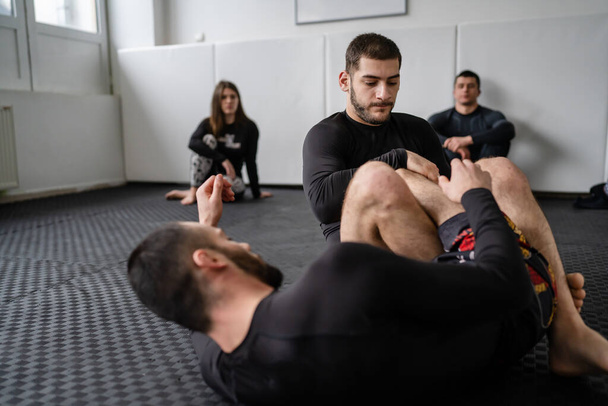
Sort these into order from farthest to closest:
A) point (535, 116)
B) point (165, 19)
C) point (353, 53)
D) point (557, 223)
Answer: point (165, 19) → point (535, 116) → point (557, 223) → point (353, 53)

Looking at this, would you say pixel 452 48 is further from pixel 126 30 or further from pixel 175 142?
pixel 126 30

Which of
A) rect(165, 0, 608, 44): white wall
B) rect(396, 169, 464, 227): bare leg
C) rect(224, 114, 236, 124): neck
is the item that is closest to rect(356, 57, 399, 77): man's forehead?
rect(396, 169, 464, 227): bare leg

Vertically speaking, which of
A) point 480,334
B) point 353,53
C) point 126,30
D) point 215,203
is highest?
A: point 126,30

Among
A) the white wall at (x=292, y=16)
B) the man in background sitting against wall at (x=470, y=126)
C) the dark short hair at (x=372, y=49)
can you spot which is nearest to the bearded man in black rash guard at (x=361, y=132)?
the dark short hair at (x=372, y=49)

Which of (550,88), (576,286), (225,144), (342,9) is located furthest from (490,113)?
(576,286)

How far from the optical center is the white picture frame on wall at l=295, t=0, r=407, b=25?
439 centimetres

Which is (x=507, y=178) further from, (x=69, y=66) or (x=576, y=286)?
(x=69, y=66)

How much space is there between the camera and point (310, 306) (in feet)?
2.49

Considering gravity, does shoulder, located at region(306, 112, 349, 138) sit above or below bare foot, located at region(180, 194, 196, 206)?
above

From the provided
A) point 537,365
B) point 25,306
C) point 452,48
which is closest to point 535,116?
point 452,48

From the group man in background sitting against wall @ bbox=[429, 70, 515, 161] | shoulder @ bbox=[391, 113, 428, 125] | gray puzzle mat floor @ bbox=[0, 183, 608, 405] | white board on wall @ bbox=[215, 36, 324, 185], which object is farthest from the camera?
white board on wall @ bbox=[215, 36, 324, 185]

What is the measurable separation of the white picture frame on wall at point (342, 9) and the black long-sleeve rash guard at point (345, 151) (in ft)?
10.00

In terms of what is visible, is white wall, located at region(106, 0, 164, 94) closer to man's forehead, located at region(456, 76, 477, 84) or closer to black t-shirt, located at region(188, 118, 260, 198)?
black t-shirt, located at region(188, 118, 260, 198)

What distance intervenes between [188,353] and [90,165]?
4.00 m
